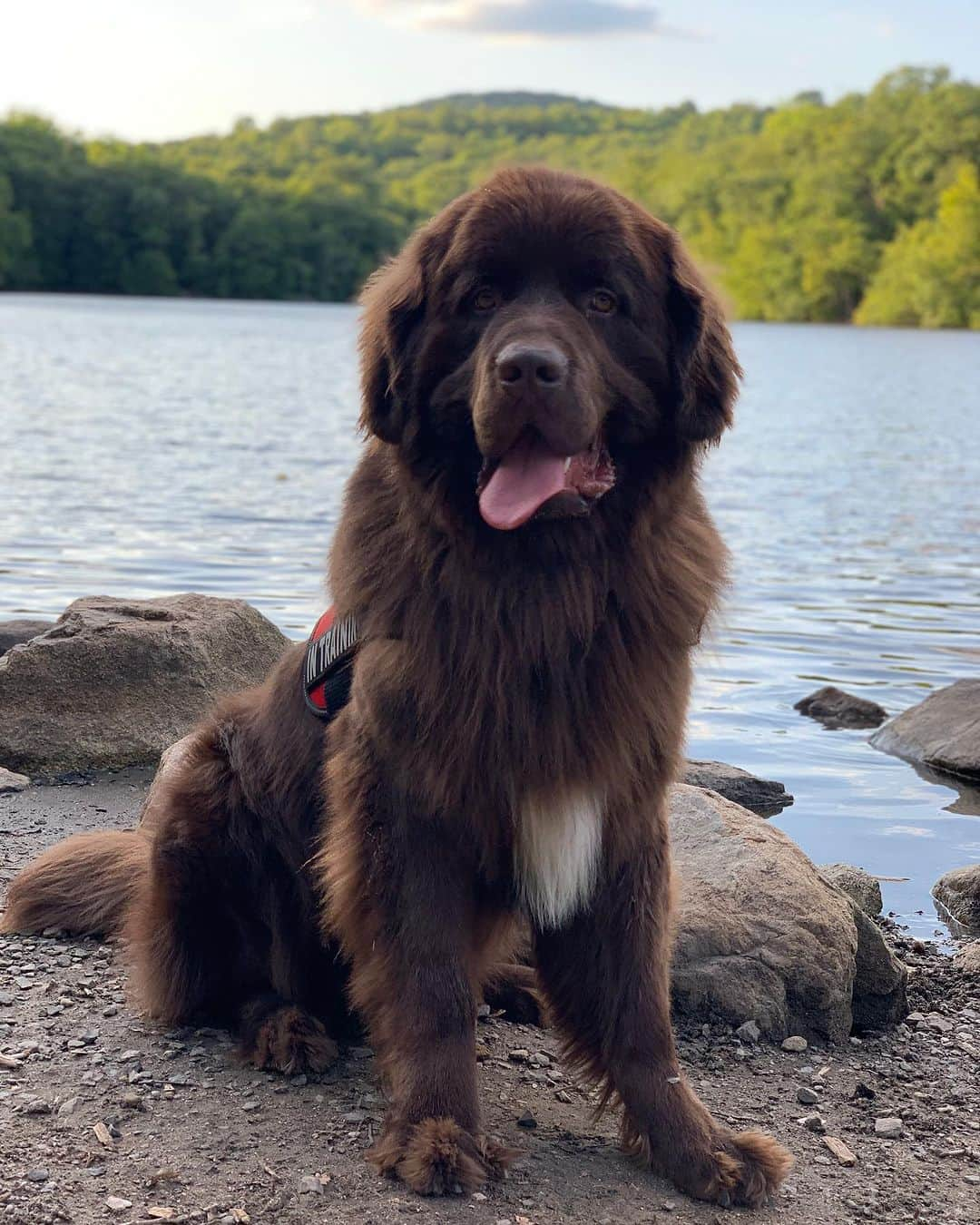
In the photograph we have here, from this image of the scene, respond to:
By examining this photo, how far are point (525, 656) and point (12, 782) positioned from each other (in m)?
3.58

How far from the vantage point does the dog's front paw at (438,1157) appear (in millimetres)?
3062

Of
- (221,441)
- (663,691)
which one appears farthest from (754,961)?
(221,441)

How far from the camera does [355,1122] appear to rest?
338 cm

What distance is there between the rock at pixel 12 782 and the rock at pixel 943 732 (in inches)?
171

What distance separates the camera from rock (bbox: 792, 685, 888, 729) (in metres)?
8.32

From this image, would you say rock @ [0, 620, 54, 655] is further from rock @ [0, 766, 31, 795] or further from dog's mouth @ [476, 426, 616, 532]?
dog's mouth @ [476, 426, 616, 532]

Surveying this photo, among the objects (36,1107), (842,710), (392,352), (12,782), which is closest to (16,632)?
(12,782)

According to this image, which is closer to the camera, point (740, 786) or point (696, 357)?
point (696, 357)

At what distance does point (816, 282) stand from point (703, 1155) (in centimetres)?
9475

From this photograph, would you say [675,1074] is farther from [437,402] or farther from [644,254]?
[644,254]

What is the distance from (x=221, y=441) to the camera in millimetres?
23297

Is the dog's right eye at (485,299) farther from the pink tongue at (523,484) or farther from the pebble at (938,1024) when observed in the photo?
the pebble at (938,1024)

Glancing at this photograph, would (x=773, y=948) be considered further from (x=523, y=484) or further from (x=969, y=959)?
(x=523, y=484)

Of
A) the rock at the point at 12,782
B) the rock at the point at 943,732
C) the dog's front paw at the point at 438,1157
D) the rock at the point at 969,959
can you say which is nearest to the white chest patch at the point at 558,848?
the dog's front paw at the point at 438,1157
